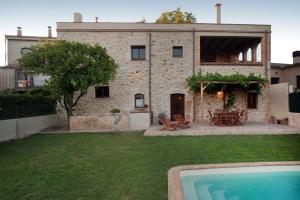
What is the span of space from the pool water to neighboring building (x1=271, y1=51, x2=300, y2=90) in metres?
15.4

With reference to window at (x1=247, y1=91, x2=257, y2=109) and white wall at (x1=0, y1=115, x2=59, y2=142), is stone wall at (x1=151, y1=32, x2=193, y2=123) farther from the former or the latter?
white wall at (x1=0, y1=115, x2=59, y2=142)

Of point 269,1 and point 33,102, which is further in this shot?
point 269,1

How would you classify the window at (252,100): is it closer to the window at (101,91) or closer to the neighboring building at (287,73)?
the neighboring building at (287,73)

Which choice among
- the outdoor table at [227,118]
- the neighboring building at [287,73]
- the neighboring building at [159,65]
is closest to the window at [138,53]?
the neighboring building at [159,65]

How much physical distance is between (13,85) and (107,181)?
18.5 metres

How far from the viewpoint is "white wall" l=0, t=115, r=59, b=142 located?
10.2 metres

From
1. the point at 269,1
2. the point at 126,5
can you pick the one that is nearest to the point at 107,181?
the point at 126,5

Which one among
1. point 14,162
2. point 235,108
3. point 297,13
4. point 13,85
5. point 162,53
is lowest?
point 14,162

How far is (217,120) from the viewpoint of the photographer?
1319cm

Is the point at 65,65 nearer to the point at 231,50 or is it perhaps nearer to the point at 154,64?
the point at 154,64

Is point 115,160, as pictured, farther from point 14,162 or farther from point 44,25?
point 44,25

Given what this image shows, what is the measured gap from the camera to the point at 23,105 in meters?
11.6

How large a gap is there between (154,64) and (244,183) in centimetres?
1127

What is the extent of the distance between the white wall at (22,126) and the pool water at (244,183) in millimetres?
8468
